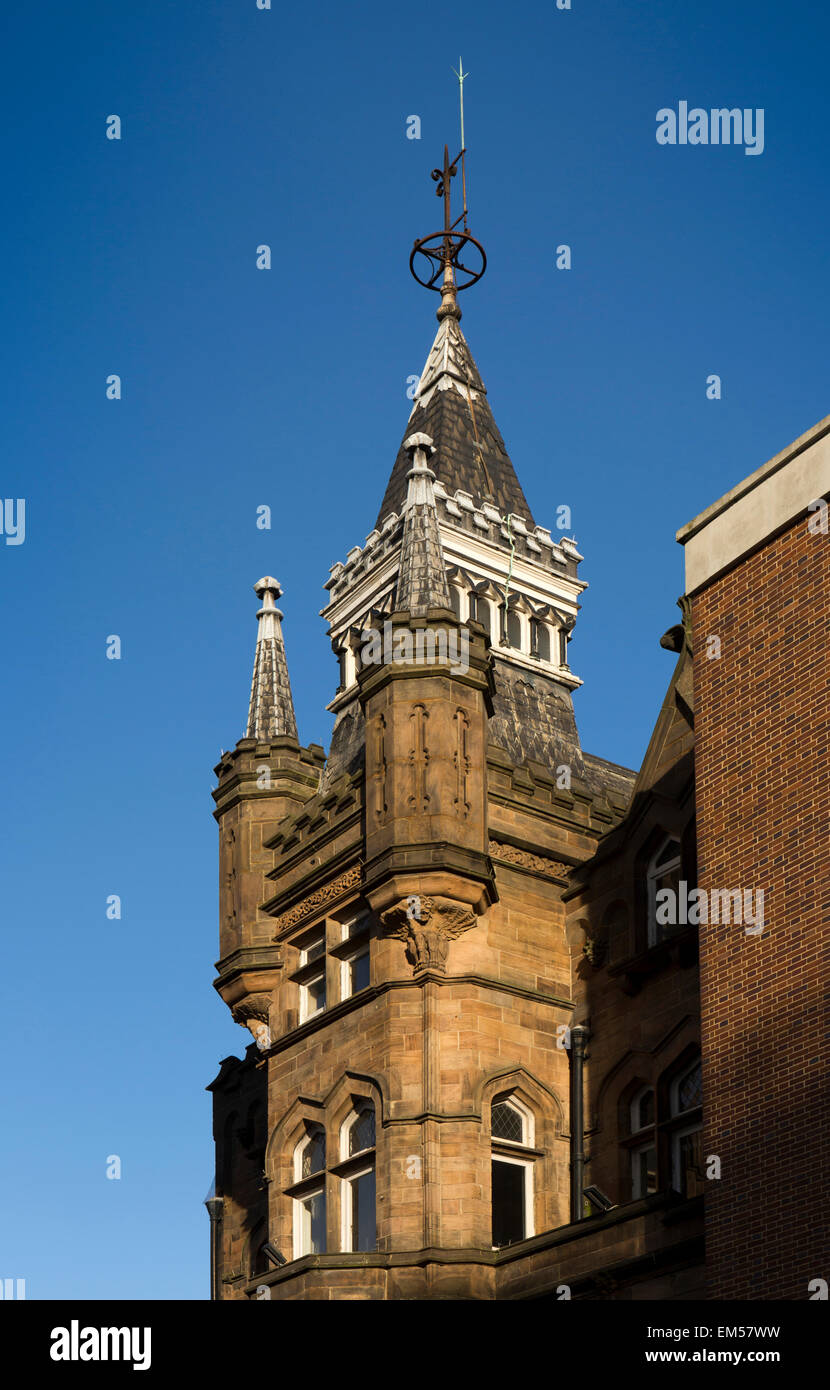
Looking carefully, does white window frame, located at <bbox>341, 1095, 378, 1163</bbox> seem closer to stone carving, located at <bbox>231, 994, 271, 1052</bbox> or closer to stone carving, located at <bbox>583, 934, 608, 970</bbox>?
stone carving, located at <bbox>231, 994, 271, 1052</bbox>

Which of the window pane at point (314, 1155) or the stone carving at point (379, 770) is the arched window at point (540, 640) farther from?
the window pane at point (314, 1155)

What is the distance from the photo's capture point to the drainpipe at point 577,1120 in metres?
29.2

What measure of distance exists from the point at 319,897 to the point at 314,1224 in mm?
5210

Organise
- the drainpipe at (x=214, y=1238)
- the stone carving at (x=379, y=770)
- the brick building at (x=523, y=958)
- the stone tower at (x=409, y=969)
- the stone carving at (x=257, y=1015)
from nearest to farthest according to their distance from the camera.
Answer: the brick building at (x=523, y=958) → the stone tower at (x=409, y=969) → the stone carving at (x=379, y=770) → the stone carving at (x=257, y=1015) → the drainpipe at (x=214, y=1238)

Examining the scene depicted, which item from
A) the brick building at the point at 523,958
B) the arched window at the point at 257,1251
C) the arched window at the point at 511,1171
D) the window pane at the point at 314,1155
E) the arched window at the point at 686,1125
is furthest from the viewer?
the arched window at the point at 257,1251

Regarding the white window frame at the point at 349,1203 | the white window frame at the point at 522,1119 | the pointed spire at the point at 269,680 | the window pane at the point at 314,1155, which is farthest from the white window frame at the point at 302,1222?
the pointed spire at the point at 269,680

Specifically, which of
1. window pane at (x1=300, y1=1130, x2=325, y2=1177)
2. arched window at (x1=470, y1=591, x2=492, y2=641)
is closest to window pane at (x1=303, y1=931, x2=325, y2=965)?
window pane at (x1=300, y1=1130, x2=325, y2=1177)

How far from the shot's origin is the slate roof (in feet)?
138

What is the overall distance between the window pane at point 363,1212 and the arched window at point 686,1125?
4515mm
